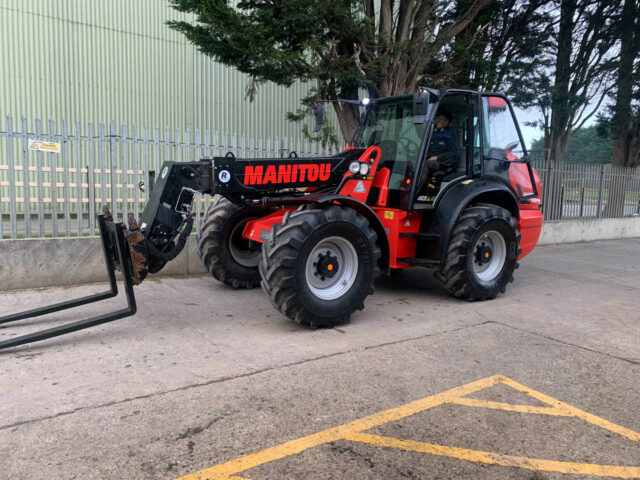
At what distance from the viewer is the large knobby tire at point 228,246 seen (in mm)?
6270

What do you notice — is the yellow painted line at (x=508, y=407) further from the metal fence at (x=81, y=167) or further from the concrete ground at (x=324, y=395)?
the metal fence at (x=81, y=167)

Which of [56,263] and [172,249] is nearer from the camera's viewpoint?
[172,249]

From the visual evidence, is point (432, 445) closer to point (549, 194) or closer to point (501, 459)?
point (501, 459)

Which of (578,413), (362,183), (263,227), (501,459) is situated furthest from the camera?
(362,183)

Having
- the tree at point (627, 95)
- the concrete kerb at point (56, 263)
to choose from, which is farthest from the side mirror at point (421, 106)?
the tree at point (627, 95)

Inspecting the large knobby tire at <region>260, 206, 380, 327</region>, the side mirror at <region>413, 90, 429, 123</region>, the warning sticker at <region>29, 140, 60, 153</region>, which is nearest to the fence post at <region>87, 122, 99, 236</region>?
the warning sticker at <region>29, 140, 60, 153</region>

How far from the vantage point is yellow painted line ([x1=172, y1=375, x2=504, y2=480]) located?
2680 mm

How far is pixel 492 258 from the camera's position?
660 centimetres

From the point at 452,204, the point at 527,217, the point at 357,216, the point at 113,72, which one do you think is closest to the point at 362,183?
the point at 357,216

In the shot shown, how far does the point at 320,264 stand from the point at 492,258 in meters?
2.73

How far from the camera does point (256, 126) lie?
622 inches

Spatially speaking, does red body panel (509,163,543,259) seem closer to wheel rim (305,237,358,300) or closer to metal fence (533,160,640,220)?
wheel rim (305,237,358,300)

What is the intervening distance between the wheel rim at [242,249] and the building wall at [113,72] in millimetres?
8420

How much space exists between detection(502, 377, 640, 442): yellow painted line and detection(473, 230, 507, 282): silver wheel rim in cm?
279
